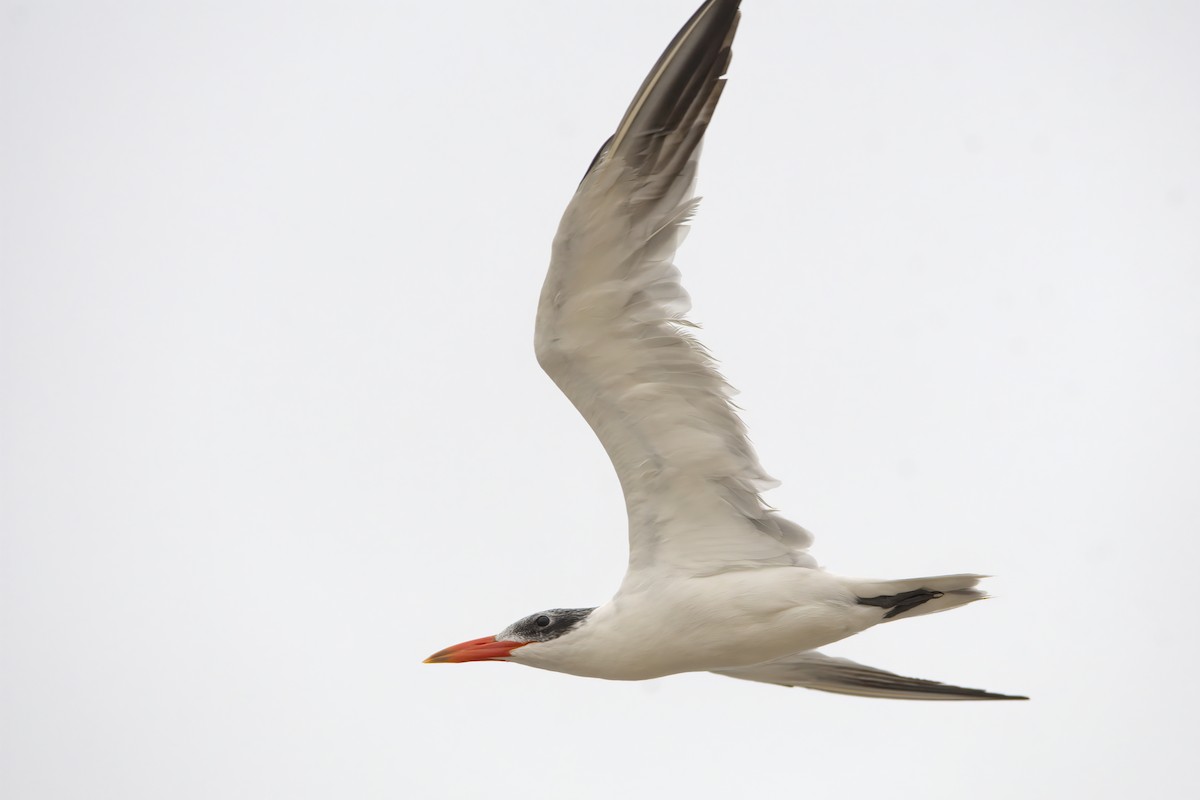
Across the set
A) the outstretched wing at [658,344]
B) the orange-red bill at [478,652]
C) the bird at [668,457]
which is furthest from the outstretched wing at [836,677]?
the orange-red bill at [478,652]

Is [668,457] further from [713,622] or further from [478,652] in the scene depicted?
[478,652]

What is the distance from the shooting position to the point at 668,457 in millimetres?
8211

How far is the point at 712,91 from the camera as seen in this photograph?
7.40 meters

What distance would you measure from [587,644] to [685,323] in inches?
86.0

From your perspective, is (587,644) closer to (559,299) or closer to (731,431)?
(731,431)

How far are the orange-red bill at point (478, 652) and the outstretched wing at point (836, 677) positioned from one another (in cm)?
158

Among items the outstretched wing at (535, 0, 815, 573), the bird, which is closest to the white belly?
the bird

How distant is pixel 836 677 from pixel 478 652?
256 centimetres

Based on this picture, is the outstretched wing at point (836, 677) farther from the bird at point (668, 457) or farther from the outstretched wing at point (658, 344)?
the outstretched wing at point (658, 344)

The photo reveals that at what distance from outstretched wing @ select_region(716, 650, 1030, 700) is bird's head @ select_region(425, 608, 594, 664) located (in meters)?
1.30

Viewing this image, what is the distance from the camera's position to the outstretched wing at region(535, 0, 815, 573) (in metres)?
7.38

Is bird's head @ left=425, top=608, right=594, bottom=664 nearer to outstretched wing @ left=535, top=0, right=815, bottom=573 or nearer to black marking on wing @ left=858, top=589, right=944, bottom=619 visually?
outstretched wing @ left=535, top=0, right=815, bottom=573

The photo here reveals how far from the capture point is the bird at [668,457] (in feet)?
24.3

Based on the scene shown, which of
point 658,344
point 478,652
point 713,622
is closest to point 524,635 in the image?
point 478,652
